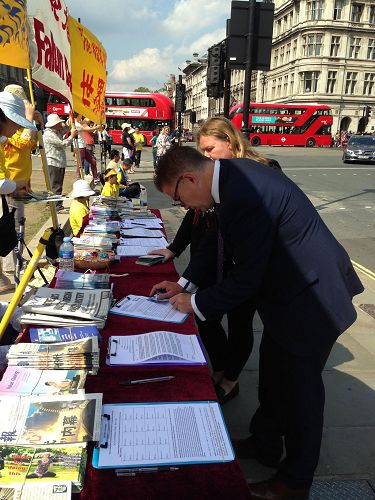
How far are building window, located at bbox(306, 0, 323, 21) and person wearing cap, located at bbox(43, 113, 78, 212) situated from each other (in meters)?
58.2

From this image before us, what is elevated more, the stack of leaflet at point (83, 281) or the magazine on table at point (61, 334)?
the magazine on table at point (61, 334)

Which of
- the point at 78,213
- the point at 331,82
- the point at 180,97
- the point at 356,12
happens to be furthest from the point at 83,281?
the point at 356,12

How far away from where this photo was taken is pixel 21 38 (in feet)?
8.37

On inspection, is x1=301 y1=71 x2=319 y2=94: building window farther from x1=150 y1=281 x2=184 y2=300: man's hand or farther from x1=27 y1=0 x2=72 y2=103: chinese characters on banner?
x1=150 y1=281 x2=184 y2=300: man's hand

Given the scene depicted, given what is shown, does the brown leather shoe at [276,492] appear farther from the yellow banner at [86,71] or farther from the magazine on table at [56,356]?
the yellow banner at [86,71]

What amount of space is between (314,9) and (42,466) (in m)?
65.1

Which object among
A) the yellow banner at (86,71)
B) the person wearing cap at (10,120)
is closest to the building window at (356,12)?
the yellow banner at (86,71)

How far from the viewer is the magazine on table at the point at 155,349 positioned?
1753 mm

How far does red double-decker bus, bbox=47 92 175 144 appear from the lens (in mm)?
31312

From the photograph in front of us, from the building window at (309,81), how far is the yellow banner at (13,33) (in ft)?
194

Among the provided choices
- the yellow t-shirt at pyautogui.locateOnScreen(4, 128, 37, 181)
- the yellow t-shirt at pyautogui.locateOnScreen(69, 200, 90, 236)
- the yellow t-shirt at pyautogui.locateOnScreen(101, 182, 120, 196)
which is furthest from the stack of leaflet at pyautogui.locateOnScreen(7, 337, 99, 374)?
the yellow t-shirt at pyautogui.locateOnScreen(101, 182, 120, 196)

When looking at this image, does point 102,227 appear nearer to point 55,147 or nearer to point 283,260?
point 283,260

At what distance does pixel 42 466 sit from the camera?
1169 millimetres

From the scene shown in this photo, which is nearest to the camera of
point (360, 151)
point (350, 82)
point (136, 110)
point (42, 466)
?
point (42, 466)
